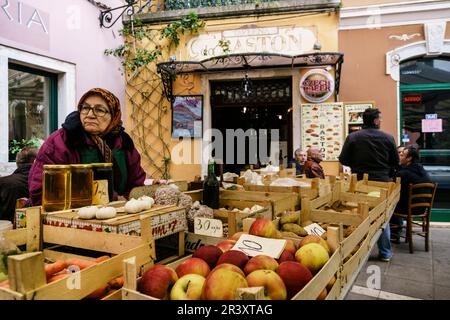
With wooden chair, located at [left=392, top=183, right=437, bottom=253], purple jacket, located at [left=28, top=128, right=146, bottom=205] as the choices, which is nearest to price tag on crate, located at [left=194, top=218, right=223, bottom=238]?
purple jacket, located at [left=28, top=128, right=146, bottom=205]

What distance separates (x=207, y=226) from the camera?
164cm

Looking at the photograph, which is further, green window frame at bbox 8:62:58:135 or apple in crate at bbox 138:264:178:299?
green window frame at bbox 8:62:58:135

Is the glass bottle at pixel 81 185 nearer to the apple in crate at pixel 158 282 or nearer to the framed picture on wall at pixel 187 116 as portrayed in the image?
the apple in crate at pixel 158 282

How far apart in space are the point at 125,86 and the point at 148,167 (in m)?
1.78

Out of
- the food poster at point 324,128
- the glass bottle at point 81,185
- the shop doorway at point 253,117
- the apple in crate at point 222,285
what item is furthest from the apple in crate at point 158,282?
the food poster at point 324,128

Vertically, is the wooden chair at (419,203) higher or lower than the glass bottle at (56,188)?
lower

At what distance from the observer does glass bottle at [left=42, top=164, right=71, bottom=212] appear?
62.4 inches

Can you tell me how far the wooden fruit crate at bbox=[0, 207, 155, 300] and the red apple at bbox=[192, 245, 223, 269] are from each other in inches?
6.7

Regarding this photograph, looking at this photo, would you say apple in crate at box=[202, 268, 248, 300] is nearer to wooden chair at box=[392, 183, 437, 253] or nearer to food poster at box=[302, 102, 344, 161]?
wooden chair at box=[392, 183, 437, 253]

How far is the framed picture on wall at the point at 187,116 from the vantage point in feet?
23.3

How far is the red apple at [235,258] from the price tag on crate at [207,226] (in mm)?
366

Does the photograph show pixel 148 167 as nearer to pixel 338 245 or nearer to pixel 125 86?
pixel 125 86

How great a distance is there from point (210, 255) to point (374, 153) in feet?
11.4
